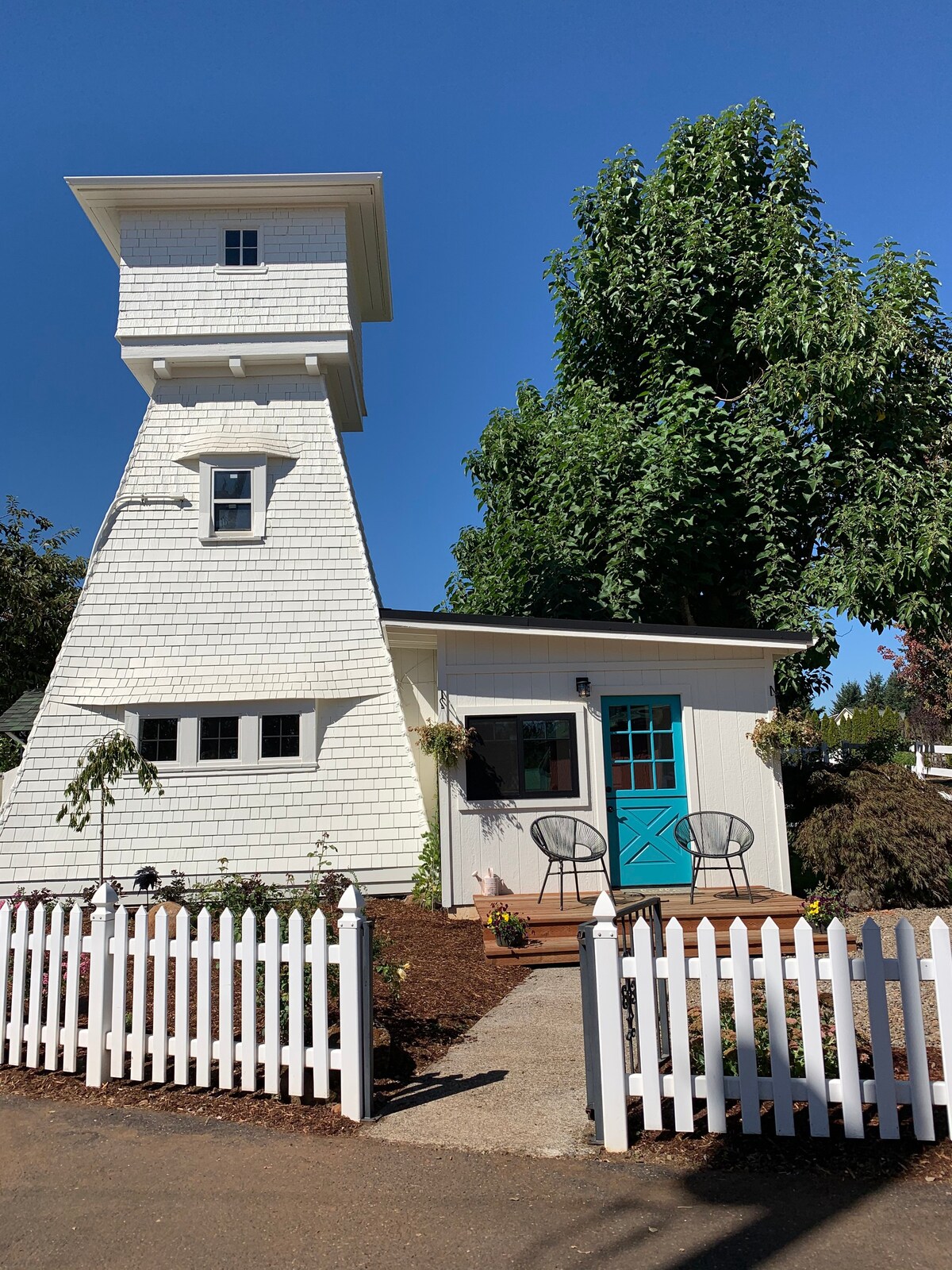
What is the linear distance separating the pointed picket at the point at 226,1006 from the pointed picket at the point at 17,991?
155 centimetres

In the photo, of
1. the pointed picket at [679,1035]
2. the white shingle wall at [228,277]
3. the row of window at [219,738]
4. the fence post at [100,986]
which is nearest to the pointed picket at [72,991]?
the fence post at [100,986]

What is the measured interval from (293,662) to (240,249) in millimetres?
6356

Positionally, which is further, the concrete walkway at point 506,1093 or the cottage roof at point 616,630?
the cottage roof at point 616,630

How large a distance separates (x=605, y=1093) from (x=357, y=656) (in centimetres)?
851

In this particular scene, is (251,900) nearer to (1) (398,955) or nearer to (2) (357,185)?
(1) (398,955)

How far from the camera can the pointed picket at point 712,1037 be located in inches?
154

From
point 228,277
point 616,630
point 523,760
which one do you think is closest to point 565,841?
point 523,760

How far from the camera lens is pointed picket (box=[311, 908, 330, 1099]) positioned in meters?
4.34

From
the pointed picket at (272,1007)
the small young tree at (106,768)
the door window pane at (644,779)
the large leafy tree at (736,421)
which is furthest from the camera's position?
the large leafy tree at (736,421)

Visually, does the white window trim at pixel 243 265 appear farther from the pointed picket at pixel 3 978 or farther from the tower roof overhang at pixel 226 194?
the pointed picket at pixel 3 978

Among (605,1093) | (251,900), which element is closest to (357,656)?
(251,900)

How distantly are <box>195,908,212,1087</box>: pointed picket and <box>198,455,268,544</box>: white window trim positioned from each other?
8370 millimetres

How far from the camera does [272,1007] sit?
4.38m

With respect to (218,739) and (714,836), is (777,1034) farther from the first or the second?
(218,739)
